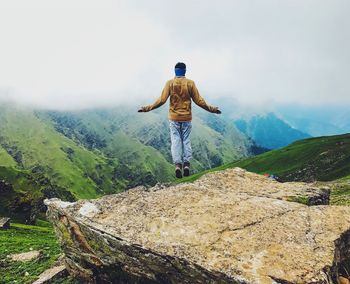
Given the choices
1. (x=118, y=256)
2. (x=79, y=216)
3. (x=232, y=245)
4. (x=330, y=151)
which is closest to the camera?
(x=232, y=245)

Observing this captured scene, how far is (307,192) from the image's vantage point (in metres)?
Answer: 25.4

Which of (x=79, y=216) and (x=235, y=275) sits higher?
(x=79, y=216)

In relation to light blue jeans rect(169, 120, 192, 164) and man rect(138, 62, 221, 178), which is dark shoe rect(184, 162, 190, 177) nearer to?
man rect(138, 62, 221, 178)

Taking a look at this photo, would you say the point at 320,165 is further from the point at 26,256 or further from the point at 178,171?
the point at 178,171

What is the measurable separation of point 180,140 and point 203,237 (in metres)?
6.64

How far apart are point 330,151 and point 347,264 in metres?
168

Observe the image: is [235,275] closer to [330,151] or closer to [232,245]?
[232,245]

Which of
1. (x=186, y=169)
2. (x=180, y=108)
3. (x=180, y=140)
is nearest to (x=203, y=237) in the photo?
(x=186, y=169)

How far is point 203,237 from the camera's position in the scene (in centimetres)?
1817

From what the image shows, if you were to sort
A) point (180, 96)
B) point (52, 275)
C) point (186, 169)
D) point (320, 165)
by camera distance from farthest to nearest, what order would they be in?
point (320, 165) → point (52, 275) → point (180, 96) → point (186, 169)

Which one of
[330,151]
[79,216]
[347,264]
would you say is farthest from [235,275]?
[330,151]

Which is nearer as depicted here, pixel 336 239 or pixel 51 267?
pixel 336 239

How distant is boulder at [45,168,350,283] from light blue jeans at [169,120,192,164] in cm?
219

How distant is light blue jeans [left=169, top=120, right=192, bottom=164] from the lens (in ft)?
74.2
